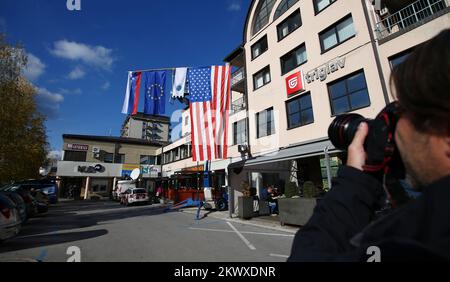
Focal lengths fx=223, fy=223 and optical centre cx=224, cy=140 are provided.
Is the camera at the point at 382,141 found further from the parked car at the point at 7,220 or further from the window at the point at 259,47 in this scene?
the window at the point at 259,47

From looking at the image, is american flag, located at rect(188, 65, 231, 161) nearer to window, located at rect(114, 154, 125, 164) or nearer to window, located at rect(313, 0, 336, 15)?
window, located at rect(313, 0, 336, 15)

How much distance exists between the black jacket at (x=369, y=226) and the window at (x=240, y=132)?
15.6m

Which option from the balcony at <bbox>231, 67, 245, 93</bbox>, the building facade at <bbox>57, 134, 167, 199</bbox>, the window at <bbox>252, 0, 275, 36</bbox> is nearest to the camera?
the window at <bbox>252, 0, 275, 36</bbox>

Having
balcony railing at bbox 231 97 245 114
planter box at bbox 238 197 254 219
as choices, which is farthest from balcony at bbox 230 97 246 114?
planter box at bbox 238 197 254 219

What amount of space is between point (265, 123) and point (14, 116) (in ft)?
50.6

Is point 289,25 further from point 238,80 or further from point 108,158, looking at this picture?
point 108,158

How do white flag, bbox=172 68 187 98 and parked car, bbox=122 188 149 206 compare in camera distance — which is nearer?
white flag, bbox=172 68 187 98

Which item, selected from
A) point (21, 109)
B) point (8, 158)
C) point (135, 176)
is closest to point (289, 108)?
point (21, 109)

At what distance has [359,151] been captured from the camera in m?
1.05

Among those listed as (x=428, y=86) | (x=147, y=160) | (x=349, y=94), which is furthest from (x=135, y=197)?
(x=428, y=86)

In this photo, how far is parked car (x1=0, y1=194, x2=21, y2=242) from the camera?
576 centimetres

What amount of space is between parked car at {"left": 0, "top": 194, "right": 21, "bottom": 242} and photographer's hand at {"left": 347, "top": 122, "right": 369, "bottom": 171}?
26.4ft
